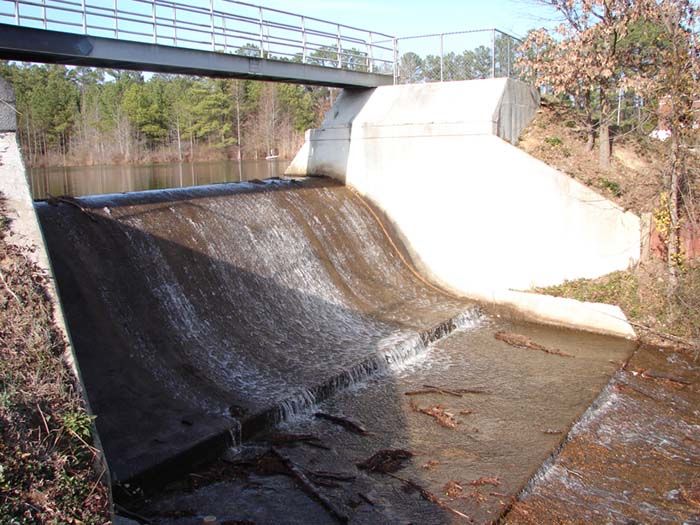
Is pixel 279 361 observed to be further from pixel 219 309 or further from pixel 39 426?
pixel 39 426

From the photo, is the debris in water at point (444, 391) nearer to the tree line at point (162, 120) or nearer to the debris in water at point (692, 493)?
the debris in water at point (692, 493)

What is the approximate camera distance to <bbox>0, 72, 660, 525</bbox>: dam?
22.8 ft

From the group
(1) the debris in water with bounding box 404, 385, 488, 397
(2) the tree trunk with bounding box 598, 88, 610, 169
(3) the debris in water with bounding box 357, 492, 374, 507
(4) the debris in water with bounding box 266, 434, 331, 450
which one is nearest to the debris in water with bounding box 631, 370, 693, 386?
(1) the debris in water with bounding box 404, 385, 488, 397

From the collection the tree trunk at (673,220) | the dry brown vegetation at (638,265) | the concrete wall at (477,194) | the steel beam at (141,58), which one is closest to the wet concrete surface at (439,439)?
the dry brown vegetation at (638,265)

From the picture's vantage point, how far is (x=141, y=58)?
11172mm

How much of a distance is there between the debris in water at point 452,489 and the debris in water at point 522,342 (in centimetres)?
516

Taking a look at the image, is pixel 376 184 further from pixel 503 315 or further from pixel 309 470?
pixel 309 470

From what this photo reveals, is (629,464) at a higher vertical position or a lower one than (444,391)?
lower

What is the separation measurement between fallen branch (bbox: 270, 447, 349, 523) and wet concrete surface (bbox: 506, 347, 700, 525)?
1.75 m

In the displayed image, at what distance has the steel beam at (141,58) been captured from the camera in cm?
952

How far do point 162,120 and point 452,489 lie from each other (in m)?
53.6

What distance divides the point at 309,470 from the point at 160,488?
1.62 meters

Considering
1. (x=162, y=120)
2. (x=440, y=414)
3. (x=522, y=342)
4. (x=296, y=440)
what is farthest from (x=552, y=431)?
(x=162, y=120)

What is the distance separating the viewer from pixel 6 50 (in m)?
9.36
